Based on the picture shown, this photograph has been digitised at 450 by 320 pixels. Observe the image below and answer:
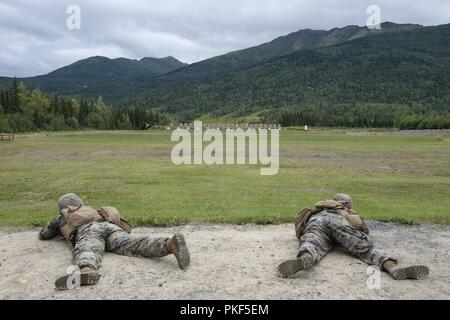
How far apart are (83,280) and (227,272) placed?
8.26 ft

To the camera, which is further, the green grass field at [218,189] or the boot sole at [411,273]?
the green grass field at [218,189]

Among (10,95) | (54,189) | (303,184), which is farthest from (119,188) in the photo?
(10,95)

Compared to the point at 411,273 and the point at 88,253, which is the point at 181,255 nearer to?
the point at 88,253

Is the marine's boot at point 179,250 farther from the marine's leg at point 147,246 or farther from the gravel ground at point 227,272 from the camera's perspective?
the gravel ground at point 227,272

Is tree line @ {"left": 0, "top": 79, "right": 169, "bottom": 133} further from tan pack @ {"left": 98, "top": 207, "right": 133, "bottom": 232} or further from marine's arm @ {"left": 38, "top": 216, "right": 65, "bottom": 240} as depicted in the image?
tan pack @ {"left": 98, "top": 207, "right": 133, "bottom": 232}

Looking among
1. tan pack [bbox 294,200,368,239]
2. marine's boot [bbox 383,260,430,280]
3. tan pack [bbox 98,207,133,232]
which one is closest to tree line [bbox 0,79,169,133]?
tan pack [bbox 98,207,133,232]

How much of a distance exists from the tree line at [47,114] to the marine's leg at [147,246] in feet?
330

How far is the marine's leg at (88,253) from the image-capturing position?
7.55 metres

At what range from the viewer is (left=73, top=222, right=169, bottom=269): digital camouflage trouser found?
28.0 ft

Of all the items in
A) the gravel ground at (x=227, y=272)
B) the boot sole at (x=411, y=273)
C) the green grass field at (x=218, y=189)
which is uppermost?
the boot sole at (x=411, y=273)

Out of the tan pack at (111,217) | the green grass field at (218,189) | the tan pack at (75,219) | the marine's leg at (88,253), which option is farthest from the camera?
the green grass field at (218,189)

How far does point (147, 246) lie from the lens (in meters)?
8.95

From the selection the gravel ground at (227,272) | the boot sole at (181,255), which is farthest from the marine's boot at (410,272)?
the boot sole at (181,255)
